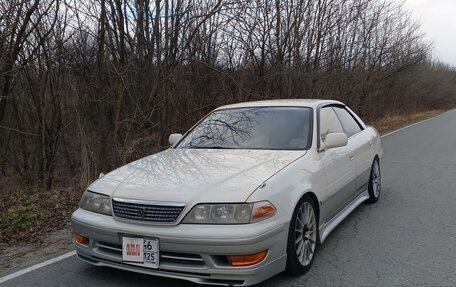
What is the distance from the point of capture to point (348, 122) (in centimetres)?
580

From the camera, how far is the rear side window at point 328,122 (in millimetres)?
4730

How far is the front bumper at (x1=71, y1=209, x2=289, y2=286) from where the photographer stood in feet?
9.97

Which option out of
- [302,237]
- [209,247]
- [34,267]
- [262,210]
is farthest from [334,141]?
[34,267]

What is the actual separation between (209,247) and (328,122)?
8.40ft

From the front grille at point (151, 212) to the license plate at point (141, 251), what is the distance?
0.16 metres

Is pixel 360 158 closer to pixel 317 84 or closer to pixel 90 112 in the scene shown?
pixel 90 112

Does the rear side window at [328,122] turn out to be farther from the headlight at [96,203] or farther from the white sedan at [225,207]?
the headlight at [96,203]

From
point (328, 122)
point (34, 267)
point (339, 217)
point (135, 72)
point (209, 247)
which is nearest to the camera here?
point (209, 247)

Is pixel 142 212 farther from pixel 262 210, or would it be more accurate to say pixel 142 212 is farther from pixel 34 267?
pixel 34 267

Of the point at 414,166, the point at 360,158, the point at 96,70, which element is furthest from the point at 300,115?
the point at 96,70

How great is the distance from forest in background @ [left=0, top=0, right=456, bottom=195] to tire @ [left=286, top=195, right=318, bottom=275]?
14.7 feet

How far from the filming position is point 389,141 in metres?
14.5

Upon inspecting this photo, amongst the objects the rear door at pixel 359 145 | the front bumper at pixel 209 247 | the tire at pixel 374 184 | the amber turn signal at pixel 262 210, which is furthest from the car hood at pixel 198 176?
the tire at pixel 374 184

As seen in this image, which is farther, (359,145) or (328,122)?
(359,145)
